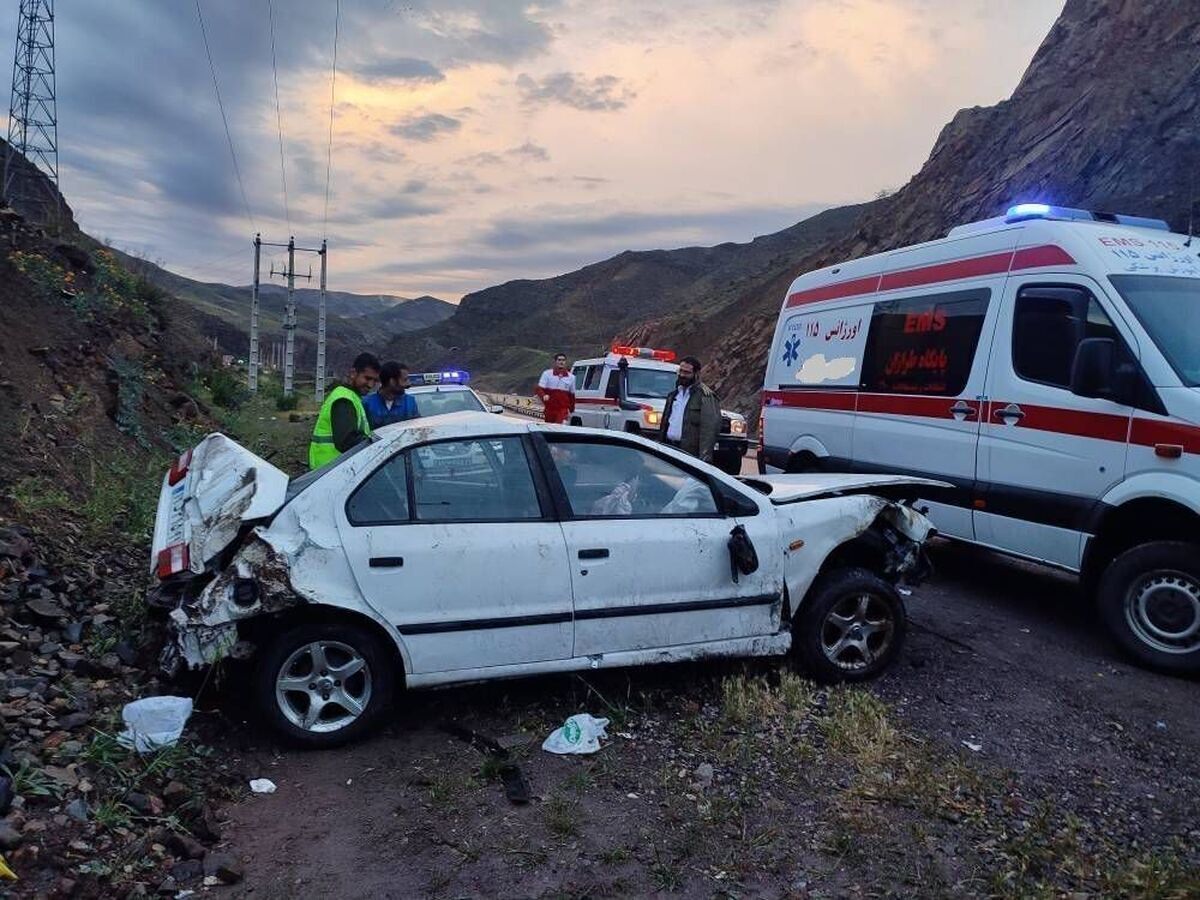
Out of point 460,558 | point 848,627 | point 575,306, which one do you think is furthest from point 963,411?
point 575,306

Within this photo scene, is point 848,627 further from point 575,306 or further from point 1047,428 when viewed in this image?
point 575,306

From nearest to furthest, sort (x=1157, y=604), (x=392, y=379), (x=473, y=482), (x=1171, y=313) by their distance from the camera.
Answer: (x=473, y=482)
(x=1157, y=604)
(x=1171, y=313)
(x=392, y=379)

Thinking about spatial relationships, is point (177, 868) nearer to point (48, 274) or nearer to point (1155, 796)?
point (1155, 796)

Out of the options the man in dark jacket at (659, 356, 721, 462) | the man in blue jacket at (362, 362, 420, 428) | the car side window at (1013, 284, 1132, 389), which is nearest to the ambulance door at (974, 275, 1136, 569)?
the car side window at (1013, 284, 1132, 389)

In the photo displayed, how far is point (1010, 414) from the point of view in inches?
236

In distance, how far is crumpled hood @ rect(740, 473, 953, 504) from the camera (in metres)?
5.08

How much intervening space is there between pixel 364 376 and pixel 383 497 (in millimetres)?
2774

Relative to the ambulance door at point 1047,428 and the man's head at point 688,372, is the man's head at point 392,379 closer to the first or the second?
the man's head at point 688,372

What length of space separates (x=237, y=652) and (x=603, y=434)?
2085 millimetres

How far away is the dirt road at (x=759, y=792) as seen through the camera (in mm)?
3234

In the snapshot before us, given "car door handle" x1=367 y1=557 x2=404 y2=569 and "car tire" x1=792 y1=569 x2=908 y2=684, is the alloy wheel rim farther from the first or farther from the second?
"car tire" x1=792 y1=569 x2=908 y2=684

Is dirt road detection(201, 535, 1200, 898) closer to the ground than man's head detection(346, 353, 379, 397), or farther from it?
closer to the ground

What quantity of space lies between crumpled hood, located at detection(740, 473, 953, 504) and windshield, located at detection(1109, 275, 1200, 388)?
4.78 ft

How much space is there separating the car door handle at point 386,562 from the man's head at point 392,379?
10.2 ft
